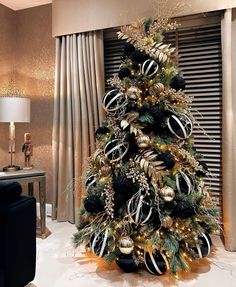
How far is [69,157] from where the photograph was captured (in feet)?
10.1

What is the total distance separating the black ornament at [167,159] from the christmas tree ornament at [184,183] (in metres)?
0.10

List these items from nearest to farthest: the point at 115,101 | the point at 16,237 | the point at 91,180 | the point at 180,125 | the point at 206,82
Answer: the point at 16,237, the point at 180,125, the point at 115,101, the point at 91,180, the point at 206,82

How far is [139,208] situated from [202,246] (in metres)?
0.60

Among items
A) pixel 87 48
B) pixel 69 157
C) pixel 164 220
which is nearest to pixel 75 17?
pixel 87 48

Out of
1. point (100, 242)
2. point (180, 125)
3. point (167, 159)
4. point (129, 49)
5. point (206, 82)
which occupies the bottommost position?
point (100, 242)

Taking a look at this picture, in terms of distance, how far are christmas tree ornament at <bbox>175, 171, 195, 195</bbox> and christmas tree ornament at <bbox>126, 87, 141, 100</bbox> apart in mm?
653

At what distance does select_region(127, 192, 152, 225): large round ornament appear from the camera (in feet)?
6.38

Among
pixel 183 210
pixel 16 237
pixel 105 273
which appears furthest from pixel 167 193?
pixel 16 237

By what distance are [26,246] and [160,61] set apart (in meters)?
1.62

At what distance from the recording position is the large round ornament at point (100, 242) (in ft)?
6.63

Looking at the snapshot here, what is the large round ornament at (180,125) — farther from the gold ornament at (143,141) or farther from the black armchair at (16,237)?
the black armchair at (16,237)

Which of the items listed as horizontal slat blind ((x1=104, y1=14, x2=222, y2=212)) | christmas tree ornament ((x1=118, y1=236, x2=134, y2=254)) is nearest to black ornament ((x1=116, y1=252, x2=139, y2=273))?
christmas tree ornament ((x1=118, y1=236, x2=134, y2=254))

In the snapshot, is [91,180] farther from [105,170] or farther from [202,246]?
[202,246]

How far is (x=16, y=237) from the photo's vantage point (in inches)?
64.6
